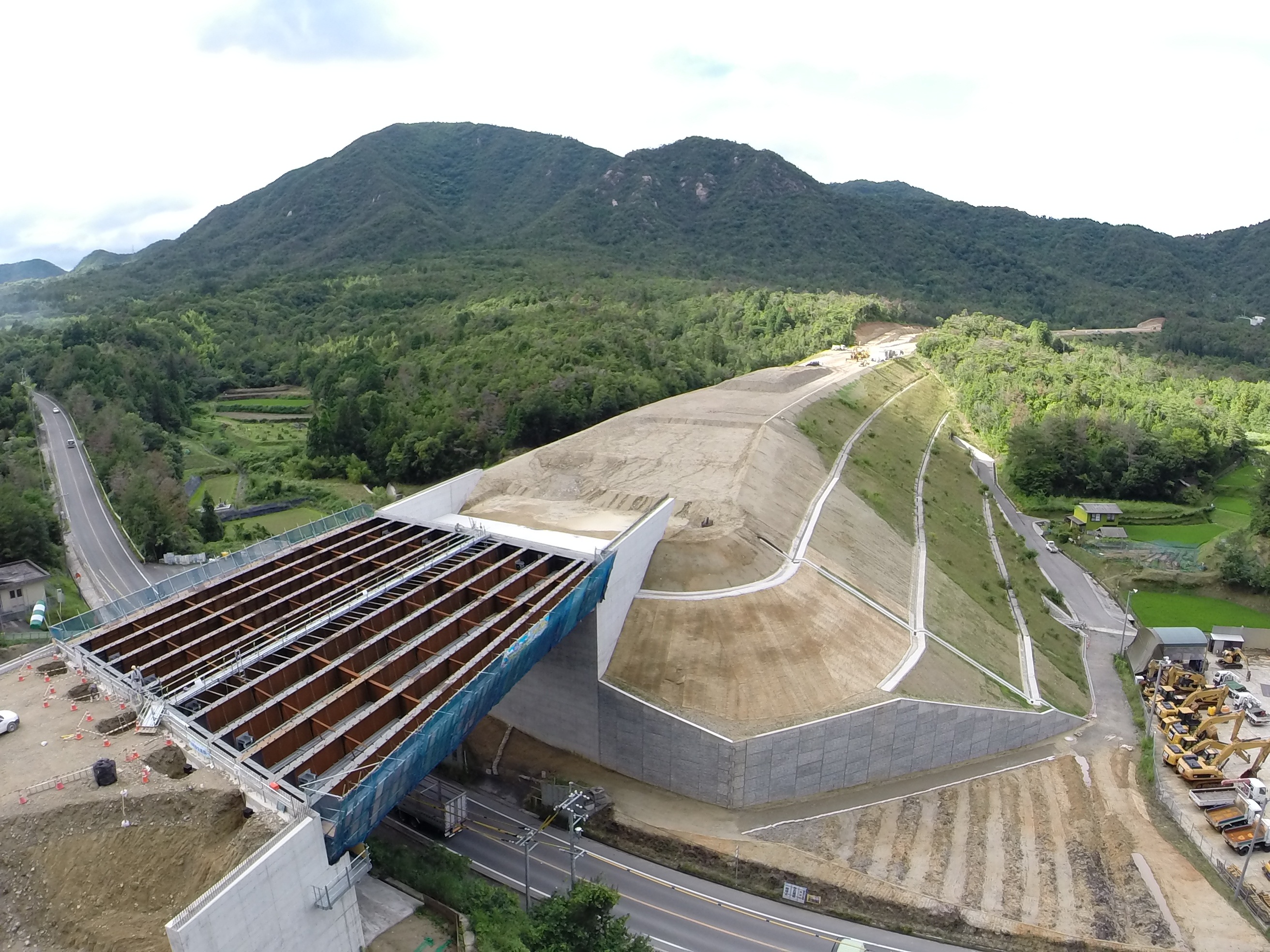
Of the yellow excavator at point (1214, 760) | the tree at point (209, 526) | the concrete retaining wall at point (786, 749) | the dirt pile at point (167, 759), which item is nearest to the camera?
the dirt pile at point (167, 759)

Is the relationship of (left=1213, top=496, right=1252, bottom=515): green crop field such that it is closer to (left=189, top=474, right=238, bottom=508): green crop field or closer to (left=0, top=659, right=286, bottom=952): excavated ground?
(left=0, top=659, right=286, bottom=952): excavated ground

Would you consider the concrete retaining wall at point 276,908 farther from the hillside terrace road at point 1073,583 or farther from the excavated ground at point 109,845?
the hillside terrace road at point 1073,583

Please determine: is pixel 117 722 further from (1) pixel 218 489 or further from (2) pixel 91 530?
(1) pixel 218 489

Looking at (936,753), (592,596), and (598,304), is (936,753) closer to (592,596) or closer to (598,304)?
(592,596)

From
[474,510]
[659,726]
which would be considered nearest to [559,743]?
[659,726]

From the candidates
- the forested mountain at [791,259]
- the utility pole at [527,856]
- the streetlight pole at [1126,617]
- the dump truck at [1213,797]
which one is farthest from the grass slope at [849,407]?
the forested mountain at [791,259]

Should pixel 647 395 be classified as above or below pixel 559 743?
above
